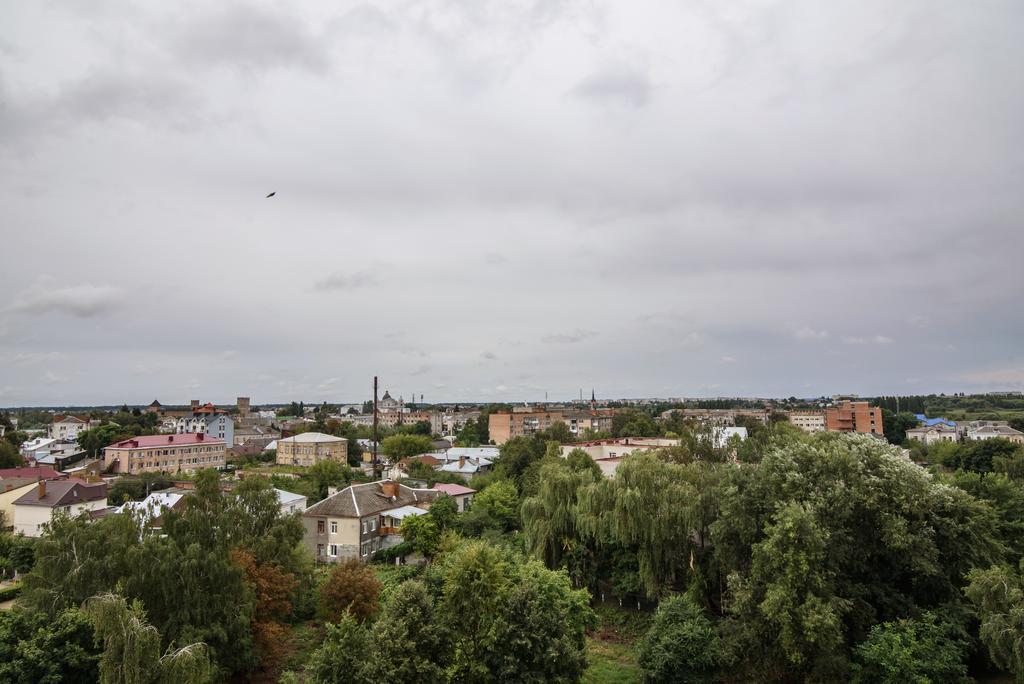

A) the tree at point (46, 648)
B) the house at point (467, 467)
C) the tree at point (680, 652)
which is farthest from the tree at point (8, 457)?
the tree at point (680, 652)

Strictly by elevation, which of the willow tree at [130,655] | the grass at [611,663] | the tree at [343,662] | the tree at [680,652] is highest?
the willow tree at [130,655]

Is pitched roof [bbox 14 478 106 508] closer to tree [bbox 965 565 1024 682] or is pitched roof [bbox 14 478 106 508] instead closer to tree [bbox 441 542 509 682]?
tree [bbox 441 542 509 682]

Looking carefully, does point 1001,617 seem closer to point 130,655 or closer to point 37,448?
point 130,655

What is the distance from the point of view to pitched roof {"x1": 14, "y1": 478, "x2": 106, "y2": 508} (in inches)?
1644

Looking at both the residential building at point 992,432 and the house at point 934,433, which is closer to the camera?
the residential building at point 992,432

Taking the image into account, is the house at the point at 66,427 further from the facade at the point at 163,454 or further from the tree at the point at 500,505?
the tree at the point at 500,505

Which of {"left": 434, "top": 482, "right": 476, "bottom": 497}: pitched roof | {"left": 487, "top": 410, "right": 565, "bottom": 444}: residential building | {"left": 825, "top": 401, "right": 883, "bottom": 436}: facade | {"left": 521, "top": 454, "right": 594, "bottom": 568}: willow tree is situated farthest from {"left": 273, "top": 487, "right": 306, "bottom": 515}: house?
{"left": 825, "top": 401, "right": 883, "bottom": 436}: facade

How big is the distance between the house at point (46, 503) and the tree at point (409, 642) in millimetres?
36205

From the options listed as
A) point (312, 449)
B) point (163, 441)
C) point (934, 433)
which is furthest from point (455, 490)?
point (934, 433)

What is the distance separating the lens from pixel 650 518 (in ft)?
89.9

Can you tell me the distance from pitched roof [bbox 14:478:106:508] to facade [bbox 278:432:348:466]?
3543cm

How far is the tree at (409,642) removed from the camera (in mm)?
14388

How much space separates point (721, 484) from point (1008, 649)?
9.93 meters

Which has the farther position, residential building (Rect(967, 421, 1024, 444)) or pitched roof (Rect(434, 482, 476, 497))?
residential building (Rect(967, 421, 1024, 444))
